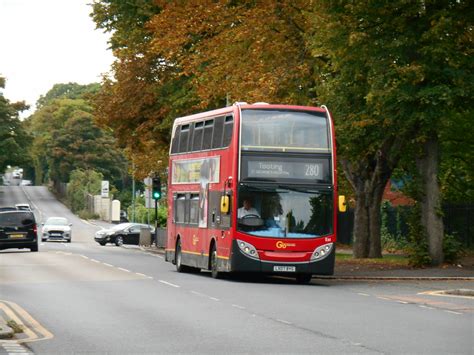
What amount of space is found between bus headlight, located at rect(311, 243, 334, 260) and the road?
71 cm

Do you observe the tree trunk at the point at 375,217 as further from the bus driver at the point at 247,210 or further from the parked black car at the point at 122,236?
the parked black car at the point at 122,236

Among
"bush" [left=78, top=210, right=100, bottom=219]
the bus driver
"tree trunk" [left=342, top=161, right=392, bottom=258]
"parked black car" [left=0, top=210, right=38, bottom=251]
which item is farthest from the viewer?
"bush" [left=78, top=210, right=100, bottom=219]

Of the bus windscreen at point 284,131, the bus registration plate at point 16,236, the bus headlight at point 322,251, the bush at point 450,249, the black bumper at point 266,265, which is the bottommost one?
the black bumper at point 266,265

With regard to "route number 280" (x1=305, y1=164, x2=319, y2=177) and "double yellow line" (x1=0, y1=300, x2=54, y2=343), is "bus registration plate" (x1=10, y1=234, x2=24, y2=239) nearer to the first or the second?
"route number 280" (x1=305, y1=164, x2=319, y2=177)

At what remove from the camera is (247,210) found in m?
30.2

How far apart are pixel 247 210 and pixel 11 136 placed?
4198 inches

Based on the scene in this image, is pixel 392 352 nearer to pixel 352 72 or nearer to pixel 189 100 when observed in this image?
pixel 352 72

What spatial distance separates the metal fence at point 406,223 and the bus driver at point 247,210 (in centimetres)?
787

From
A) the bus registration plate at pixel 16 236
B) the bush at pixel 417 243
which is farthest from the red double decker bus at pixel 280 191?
the bus registration plate at pixel 16 236

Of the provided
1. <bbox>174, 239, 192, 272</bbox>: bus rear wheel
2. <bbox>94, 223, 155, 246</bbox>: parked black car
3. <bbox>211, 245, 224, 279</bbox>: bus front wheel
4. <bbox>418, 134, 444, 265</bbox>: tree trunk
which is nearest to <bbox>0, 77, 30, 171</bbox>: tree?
<bbox>94, 223, 155, 246</bbox>: parked black car

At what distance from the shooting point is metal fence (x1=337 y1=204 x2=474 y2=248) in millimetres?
48469

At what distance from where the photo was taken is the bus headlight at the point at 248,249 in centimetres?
3008

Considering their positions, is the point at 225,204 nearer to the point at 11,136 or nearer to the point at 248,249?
the point at 248,249

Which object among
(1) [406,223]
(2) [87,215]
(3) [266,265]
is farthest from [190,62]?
(2) [87,215]
